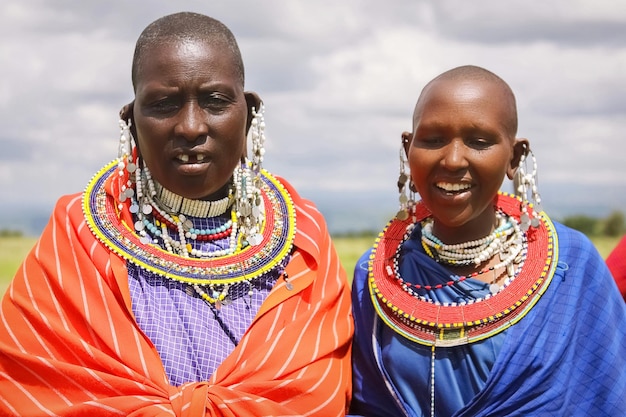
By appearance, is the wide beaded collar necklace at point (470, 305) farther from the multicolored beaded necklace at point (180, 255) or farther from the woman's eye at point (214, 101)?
the woman's eye at point (214, 101)

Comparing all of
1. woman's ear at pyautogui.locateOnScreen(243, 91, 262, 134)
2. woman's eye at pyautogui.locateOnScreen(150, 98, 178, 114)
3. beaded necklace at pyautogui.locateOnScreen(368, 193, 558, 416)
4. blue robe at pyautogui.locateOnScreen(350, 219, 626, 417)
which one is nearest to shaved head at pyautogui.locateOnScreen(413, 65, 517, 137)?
beaded necklace at pyautogui.locateOnScreen(368, 193, 558, 416)

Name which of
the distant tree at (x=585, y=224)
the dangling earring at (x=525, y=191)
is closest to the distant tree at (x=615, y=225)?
the distant tree at (x=585, y=224)

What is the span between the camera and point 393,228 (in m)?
4.37

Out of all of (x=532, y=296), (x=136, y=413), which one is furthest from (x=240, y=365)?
(x=532, y=296)

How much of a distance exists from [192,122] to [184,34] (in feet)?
1.38

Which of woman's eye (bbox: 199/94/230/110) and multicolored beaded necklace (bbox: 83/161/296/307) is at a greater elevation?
woman's eye (bbox: 199/94/230/110)

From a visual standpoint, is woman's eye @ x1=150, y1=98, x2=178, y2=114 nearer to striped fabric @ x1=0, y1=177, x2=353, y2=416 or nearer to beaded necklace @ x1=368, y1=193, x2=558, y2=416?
striped fabric @ x1=0, y1=177, x2=353, y2=416

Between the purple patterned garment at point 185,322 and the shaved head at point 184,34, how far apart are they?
3.11 ft

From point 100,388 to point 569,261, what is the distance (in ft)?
7.07

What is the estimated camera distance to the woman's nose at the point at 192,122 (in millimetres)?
3688

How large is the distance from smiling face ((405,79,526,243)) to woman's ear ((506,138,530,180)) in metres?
0.05

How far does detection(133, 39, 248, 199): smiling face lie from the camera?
147 inches

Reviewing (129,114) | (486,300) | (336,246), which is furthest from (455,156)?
(336,246)

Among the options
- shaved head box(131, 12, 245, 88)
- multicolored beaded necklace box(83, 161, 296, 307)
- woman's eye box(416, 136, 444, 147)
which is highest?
shaved head box(131, 12, 245, 88)
